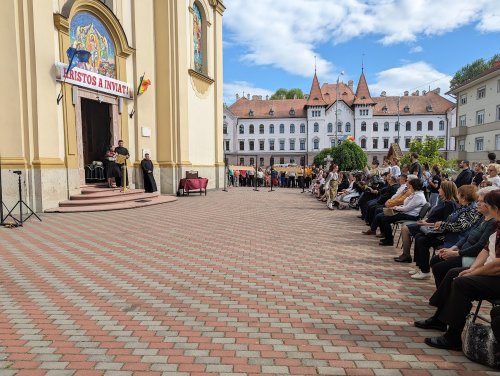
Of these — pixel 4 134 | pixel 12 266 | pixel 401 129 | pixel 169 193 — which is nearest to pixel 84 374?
pixel 12 266

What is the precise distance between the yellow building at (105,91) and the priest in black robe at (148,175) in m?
0.52

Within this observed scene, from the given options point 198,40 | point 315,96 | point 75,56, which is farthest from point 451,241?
point 315,96

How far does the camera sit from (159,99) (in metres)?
18.5

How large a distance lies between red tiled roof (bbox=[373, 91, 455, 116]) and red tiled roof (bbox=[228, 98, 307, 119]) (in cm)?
1529

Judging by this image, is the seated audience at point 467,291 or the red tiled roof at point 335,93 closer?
the seated audience at point 467,291

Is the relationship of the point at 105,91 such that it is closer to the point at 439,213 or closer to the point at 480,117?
the point at 439,213

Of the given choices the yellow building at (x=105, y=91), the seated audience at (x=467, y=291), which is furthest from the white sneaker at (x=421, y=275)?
the yellow building at (x=105, y=91)

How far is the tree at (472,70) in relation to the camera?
64375 mm

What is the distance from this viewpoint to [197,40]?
21578 millimetres

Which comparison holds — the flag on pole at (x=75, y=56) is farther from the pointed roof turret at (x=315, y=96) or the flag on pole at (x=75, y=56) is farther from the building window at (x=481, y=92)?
the pointed roof turret at (x=315, y=96)

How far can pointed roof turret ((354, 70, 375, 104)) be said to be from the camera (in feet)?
248

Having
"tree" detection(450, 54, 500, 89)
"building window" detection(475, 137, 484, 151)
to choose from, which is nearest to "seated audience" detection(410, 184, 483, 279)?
"building window" detection(475, 137, 484, 151)

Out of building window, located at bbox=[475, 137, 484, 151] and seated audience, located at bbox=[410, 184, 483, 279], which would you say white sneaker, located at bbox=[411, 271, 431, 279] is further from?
building window, located at bbox=[475, 137, 484, 151]

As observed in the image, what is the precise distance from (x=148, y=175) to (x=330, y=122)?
64.7m
